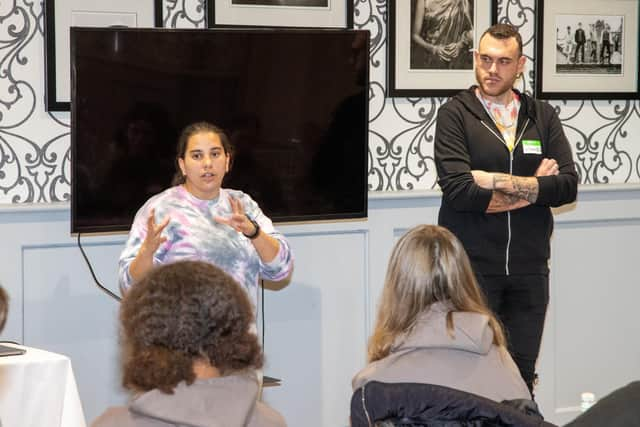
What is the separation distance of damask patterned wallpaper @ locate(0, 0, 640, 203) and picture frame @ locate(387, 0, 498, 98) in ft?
0.13

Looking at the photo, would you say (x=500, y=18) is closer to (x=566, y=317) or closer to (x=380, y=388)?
(x=566, y=317)

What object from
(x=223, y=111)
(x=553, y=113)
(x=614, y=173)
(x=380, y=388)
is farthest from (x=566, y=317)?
(x=380, y=388)

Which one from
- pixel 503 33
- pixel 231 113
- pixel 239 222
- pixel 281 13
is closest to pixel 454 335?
pixel 239 222

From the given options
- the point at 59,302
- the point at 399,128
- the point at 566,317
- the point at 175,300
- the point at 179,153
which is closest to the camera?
the point at 175,300

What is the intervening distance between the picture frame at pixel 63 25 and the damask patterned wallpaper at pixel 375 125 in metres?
Answer: 0.04

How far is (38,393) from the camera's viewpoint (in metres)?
3.23

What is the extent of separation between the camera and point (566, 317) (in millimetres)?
5016

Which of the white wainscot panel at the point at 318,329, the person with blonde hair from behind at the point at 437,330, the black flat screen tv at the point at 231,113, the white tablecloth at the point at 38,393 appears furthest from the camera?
the white wainscot panel at the point at 318,329

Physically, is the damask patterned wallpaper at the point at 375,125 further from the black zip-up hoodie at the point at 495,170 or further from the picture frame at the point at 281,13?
the black zip-up hoodie at the point at 495,170

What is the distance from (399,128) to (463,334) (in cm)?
211

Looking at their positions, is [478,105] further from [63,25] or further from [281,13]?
[63,25]

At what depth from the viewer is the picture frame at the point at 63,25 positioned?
399cm

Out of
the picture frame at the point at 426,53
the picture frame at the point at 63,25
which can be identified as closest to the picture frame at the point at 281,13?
the picture frame at the point at 426,53

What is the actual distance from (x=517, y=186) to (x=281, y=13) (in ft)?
3.87
